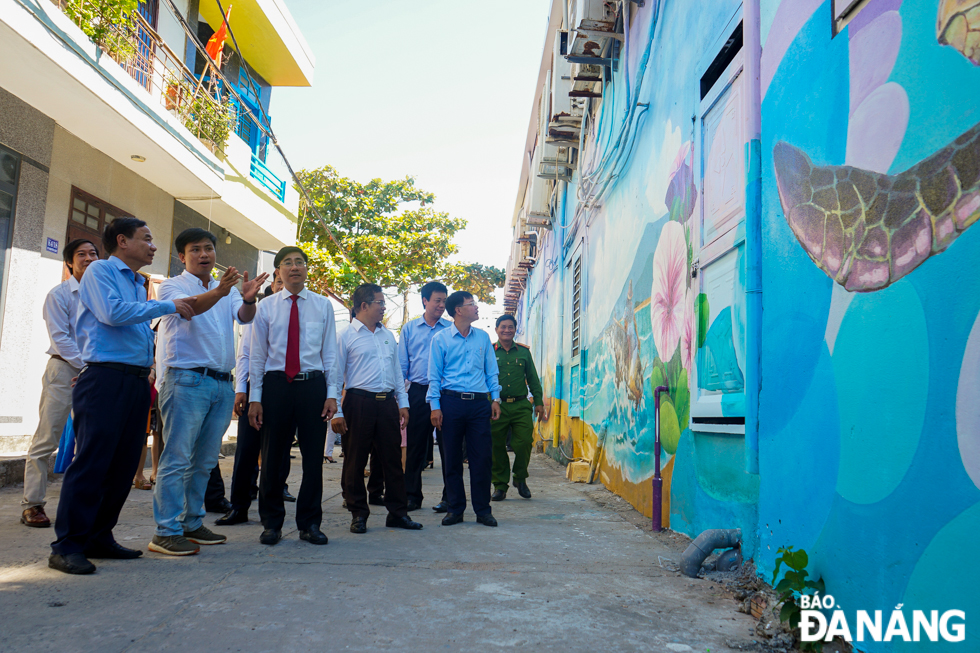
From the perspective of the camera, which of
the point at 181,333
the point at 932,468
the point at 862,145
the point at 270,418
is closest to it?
the point at 932,468

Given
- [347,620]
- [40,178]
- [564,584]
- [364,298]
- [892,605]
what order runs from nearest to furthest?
[892,605], [347,620], [564,584], [364,298], [40,178]

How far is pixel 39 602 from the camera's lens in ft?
9.16

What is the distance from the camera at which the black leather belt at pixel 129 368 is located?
3496 millimetres

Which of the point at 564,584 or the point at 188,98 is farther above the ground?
the point at 188,98

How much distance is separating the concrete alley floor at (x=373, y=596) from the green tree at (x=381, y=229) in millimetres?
15786

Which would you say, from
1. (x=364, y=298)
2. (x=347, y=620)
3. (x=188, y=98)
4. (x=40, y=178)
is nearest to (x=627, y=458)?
(x=364, y=298)

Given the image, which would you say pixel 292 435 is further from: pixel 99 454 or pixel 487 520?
pixel 487 520

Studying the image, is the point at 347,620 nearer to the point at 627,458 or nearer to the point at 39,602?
the point at 39,602

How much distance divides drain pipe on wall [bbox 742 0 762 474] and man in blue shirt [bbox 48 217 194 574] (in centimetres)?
284

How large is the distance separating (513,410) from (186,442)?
376cm

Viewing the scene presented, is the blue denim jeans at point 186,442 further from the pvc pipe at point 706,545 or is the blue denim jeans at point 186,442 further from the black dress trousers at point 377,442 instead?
the pvc pipe at point 706,545

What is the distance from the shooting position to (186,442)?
385 cm

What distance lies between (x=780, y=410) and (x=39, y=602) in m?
3.20

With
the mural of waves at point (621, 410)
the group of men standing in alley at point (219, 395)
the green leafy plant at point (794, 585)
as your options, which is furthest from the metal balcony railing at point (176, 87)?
the green leafy plant at point (794, 585)
